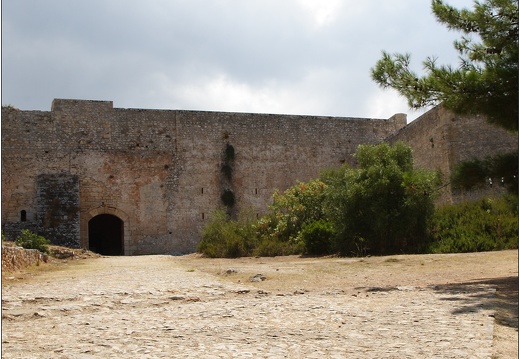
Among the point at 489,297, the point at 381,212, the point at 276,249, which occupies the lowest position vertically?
the point at 489,297

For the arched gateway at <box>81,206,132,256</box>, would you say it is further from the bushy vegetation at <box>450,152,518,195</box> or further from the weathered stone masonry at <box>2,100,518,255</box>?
the bushy vegetation at <box>450,152,518,195</box>

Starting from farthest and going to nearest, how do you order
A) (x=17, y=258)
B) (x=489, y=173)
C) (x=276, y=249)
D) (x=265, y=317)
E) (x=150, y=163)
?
(x=150, y=163), (x=276, y=249), (x=17, y=258), (x=489, y=173), (x=265, y=317)

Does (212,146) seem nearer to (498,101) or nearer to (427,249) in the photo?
(427,249)

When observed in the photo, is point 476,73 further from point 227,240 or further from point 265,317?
point 227,240

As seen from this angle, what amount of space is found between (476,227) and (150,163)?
1215 cm

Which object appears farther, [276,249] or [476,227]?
[276,249]

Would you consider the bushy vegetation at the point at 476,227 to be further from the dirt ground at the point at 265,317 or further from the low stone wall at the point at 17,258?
the low stone wall at the point at 17,258

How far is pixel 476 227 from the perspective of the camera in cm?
1331

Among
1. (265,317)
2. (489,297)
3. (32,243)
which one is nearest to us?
(265,317)

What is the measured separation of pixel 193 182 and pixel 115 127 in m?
3.52

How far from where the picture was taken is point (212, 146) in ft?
71.1

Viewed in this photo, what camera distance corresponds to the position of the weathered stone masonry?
19781 mm

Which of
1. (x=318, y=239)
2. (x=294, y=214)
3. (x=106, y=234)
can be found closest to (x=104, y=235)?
(x=106, y=234)

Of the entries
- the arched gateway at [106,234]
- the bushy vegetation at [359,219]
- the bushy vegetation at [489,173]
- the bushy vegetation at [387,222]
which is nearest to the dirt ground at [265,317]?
the bushy vegetation at [489,173]
